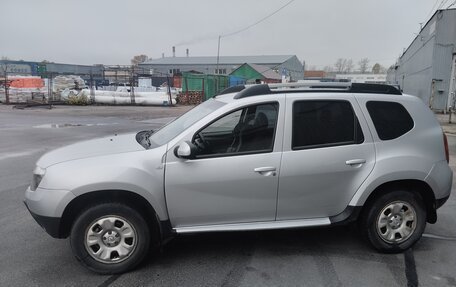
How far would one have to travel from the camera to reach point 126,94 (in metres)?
29.4

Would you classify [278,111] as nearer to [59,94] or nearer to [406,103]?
[406,103]

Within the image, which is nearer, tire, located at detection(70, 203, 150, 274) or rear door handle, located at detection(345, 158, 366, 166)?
tire, located at detection(70, 203, 150, 274)

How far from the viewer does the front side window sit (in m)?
3.80

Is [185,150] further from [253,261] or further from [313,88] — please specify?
[313,88]

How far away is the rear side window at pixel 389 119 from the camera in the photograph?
4047mm

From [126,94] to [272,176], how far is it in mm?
27114

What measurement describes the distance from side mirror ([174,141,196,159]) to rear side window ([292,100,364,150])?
1.00 metres

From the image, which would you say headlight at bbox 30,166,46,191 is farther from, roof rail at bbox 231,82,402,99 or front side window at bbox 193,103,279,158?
roof rail at bbox 231,82,402,99

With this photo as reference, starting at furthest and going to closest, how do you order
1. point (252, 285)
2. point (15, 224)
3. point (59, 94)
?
point (59, 94) → point (15, 224) → point (252, 285)

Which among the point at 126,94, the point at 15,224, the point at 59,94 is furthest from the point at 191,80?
the point at 15,224

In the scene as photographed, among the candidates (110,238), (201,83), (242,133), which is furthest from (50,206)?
(201,83)

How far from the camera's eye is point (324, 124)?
3.98 meters

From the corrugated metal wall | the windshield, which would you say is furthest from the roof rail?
the corrugated metal wall

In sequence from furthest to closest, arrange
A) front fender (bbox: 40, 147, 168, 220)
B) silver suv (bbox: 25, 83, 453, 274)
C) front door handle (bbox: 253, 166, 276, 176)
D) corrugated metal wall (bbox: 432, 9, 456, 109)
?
corrugated metal wall (bbox: 432, 9, 456, 109) < front door handle (bbox: 253, 166, 276, 176) < silver suv (bbox: 25, 83, 453, 274) < front fender (bbox: 40, 147, 168, 220)
